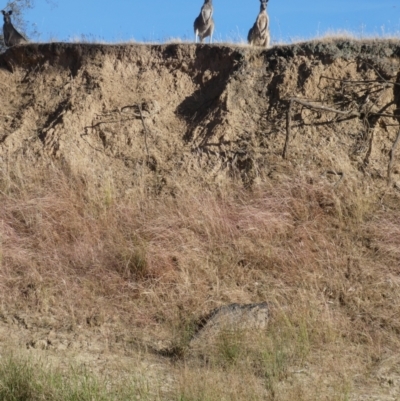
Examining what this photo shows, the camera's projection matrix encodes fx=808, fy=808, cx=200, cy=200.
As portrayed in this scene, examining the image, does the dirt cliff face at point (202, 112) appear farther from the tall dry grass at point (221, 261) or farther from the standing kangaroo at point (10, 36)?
the standing kangaroo at point (10, 36)

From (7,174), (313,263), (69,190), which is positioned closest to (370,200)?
(313,263)

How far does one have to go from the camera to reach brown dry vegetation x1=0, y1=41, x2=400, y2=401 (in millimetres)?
8805

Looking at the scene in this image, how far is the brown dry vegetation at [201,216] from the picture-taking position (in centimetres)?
880

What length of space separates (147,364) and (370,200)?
4.76 metres

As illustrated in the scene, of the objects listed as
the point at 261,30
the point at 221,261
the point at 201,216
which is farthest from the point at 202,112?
the point at 221,261

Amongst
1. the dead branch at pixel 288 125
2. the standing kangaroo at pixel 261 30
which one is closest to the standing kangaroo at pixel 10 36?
the standing kangaroo at pixel 261 30

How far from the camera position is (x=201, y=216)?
1178 cm

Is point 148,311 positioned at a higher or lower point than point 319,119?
lower

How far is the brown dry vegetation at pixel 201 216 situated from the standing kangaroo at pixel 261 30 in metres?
2.01

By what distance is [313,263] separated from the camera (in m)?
10.8

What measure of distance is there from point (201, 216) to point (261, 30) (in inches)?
251

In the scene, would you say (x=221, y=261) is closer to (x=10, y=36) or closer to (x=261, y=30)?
(x=261, y=30)

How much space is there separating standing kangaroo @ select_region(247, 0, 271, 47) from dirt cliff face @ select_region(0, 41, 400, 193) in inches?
78.2

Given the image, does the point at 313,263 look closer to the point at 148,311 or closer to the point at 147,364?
the point at 148,311
